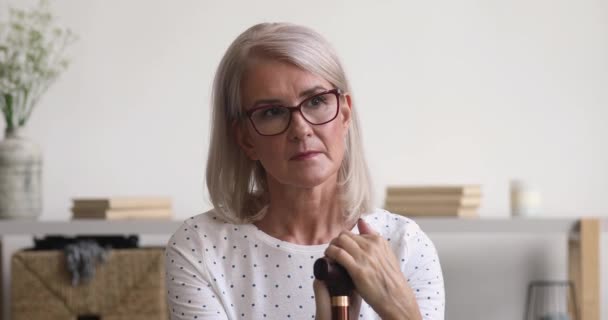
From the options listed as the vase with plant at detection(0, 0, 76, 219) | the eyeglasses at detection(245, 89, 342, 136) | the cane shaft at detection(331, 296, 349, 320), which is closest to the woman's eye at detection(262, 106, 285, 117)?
the eyeglasses at detection(245, 89, 342, 136)

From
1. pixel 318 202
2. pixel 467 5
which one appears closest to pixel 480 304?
pixel 467 5

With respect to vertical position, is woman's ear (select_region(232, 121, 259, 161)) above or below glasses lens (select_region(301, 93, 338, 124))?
below

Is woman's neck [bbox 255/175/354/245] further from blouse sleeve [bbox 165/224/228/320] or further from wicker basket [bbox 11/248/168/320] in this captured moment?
wicker basket [bbox 11/248/168/320]

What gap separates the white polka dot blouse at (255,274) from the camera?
151cm

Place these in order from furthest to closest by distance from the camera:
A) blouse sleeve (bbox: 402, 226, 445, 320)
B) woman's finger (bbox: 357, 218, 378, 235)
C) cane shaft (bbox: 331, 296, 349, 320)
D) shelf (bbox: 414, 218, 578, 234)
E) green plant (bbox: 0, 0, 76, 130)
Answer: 1. green plant (bbox: 0, 0, 76, 130)
2. shelf (bbox: 414, 218, 578, 234)
3. blouse sleeve (bbox: 402, 226, 445, 320)
4. woman's finger (bbox: 357, 218, 378, 235)
5. cane shaft (bbox: 331, 296, 349, 320)

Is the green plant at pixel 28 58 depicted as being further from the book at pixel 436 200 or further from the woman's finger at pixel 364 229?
the woman's finger at pixel 364 229

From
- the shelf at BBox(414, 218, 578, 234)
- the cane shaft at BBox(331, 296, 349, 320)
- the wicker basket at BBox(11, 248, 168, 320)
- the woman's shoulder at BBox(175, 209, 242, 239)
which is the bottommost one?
the wicker basket at BBox(11, 248, 168, 320)

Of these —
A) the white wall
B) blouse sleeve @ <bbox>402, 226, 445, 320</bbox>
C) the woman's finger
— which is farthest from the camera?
the white wall

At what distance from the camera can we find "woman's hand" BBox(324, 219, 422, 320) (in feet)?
4.30

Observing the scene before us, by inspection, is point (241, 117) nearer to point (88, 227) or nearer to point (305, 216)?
point (305, 216)

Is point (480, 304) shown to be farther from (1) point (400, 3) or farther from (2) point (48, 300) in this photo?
(2) point (48, 300)

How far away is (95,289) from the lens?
3014 millimetres

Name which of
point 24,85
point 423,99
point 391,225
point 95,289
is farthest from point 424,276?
point 24,85

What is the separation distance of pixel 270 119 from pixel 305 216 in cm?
20
